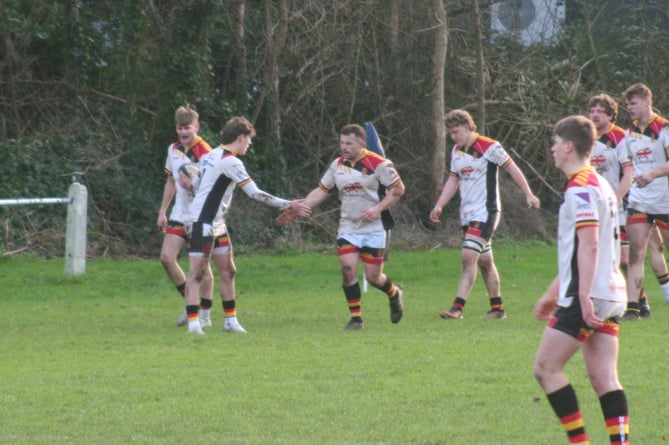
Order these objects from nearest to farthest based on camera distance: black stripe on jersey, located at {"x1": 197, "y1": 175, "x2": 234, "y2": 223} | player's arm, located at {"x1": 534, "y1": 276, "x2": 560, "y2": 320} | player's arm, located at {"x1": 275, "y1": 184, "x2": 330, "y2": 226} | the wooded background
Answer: player's arm, located at {"x1": 534, "y1": 276, "x2": 560, "y2": 320}
black stripe on jersey, located at {"x1": 197, "y1": 175, "x2": 234, "y2": 223}
player's arm, located at {"x1": 275, "y1": 184, "x2": 330, "y2": 226}
the wooded background

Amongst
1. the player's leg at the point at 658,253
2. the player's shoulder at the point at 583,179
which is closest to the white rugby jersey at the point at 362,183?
the player's leg at the point at 658,253

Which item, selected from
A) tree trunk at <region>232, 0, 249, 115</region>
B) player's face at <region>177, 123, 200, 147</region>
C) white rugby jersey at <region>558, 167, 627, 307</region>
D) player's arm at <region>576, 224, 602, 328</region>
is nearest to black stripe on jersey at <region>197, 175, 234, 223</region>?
player's face at <region>177, 123, 200, 147</region>

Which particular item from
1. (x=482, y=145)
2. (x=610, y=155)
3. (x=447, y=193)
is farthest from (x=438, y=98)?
(x=610, y=155)

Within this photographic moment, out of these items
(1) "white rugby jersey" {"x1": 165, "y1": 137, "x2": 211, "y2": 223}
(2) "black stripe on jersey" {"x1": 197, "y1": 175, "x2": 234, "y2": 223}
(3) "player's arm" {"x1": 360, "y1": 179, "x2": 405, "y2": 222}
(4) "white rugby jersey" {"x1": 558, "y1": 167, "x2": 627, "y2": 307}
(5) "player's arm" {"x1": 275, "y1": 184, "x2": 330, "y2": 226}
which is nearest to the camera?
(4) "white rugby jersey" {"x1": 558, "y1": 167, "x2": 627, "y2": 307}

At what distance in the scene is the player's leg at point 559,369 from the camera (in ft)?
19.5

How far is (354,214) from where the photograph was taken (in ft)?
39.4

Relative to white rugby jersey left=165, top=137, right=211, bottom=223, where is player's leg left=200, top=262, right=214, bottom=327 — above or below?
below

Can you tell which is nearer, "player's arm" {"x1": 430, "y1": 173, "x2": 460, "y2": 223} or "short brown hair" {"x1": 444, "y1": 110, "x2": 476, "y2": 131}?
"short brown hair" {"x1": 444, "y1": 110, "x2": 476, "y2": 131}

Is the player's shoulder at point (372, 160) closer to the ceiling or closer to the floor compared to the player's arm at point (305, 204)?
closer to the ceiling

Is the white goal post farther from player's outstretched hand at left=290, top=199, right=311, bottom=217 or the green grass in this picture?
player's outstretched hand at left=290, top=199, right=311, bottom=217

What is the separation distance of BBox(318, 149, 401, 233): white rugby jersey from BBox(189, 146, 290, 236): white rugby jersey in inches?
30.5

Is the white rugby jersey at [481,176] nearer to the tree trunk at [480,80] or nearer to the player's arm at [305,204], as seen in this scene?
the player's arm at [305,204]

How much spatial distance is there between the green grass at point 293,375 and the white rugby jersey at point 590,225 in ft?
3.75

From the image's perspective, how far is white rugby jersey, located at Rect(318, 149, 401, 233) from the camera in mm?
11945
